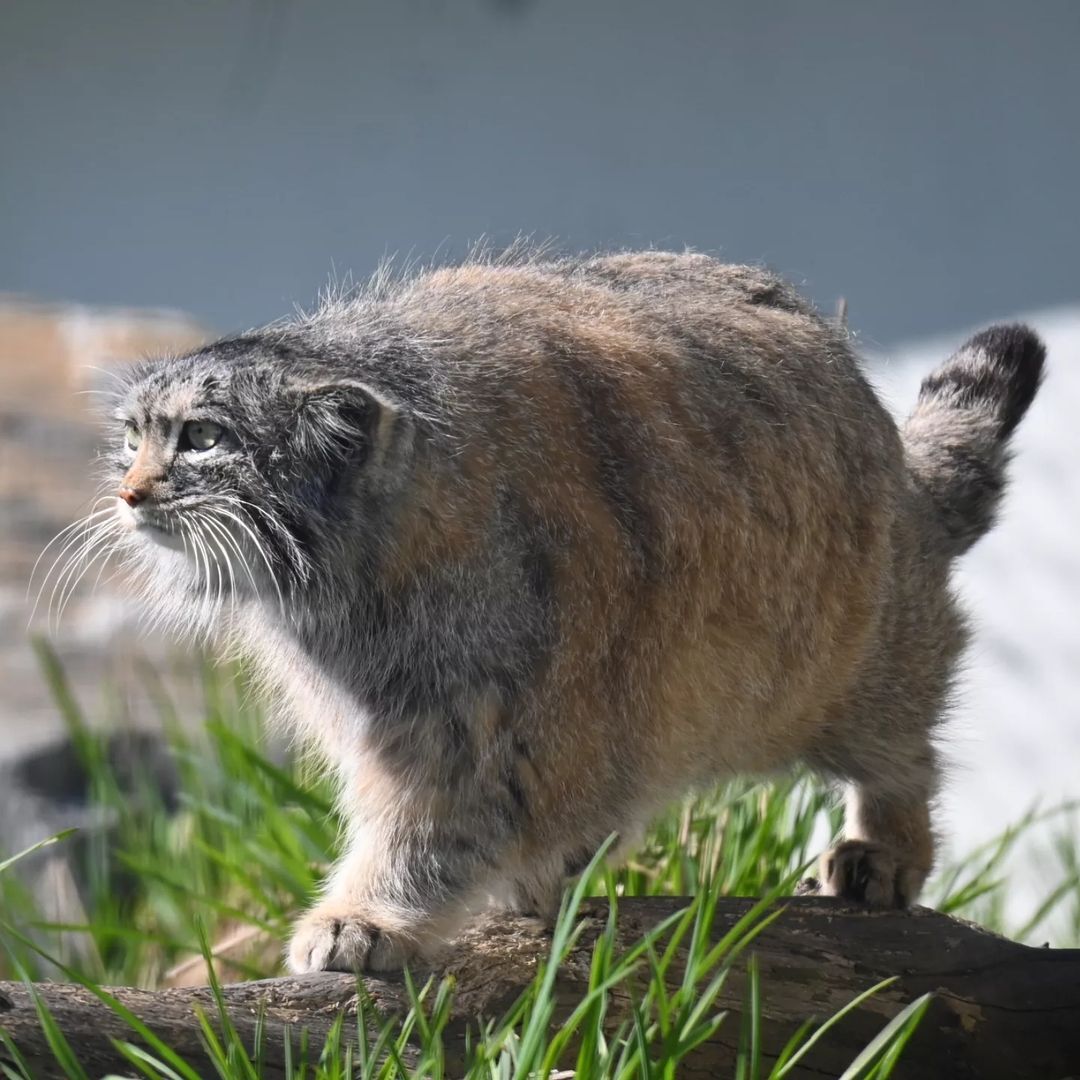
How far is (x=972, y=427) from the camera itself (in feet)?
10.3

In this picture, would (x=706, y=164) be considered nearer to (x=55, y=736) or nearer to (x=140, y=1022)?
(x=55, y=736)

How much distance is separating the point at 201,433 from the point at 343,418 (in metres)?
0.21

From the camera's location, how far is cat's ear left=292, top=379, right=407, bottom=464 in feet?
7.55

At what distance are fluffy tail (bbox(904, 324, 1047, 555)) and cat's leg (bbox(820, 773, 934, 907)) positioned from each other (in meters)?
0.46

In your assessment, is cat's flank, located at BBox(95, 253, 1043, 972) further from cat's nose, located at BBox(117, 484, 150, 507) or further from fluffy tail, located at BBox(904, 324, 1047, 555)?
fluffy tail, located at BBox(904, 324, 1047, 555)

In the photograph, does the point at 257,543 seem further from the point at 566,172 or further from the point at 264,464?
the point at 566,172

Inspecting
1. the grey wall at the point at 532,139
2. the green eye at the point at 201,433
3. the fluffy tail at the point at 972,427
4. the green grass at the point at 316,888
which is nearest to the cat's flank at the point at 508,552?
the green eye at the point at 201,433

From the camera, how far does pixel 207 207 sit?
611 centimetres

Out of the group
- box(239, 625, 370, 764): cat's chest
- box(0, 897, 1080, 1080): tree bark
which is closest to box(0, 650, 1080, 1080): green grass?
box(0, 897, 1080, 1080): tree bark

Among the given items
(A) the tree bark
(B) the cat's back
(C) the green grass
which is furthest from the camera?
(B) the cat's back

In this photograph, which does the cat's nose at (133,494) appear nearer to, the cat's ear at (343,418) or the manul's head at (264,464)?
the manul's head at (264,464)

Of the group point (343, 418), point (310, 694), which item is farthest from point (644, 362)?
point (310, 694)

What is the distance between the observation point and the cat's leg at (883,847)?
281 centimetres

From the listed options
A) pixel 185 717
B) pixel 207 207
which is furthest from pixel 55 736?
pixel 207 207
